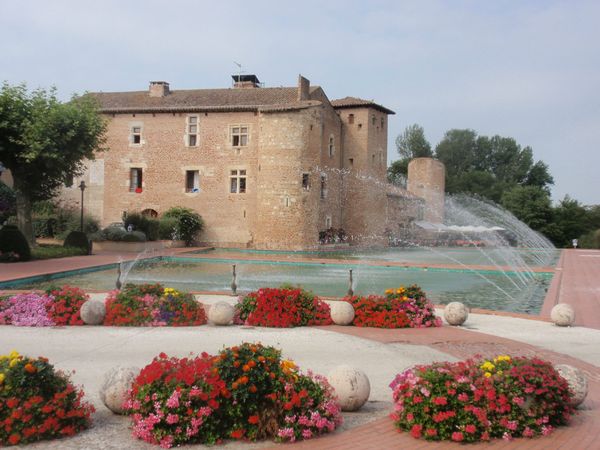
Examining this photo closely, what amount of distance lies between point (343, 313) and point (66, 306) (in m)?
4.53

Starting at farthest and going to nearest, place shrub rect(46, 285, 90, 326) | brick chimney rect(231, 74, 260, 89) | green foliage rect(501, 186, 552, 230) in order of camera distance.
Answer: green foliage rect(501, 186, 552, 230) → brick chimney rect(231, 74, 260, 89) → shrub rect(46, 285, 90, 326)

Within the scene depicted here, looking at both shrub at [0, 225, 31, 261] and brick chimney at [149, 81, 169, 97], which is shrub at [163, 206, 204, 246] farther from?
shrub at [0, 225, 31, 261]

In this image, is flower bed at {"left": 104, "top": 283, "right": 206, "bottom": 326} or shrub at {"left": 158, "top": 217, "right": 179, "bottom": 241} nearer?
flower bed at {"left": 104, "top": 283, "right": 206, "bottom": 326}

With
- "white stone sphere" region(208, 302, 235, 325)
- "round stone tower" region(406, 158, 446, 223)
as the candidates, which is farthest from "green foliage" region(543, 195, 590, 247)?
"white stone sphere" region(208, 302, 235, 325)

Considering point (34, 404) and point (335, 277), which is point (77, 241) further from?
point (34, 404)

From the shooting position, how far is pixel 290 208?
33.7 metres

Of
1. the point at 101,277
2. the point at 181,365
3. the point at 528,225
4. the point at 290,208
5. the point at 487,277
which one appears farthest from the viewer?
the point at 528,225

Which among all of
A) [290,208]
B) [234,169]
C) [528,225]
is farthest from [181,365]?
[528,225]

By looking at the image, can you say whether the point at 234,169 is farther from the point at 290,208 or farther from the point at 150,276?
the point at 150,276

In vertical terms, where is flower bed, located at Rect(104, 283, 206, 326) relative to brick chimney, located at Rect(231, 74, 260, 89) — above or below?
below

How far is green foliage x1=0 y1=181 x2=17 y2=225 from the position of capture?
32.2 meters

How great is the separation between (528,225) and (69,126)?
1723 inches

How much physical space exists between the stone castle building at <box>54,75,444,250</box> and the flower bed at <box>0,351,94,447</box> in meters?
28.8

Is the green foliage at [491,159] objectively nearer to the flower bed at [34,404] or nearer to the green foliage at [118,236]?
the green foliage at [118,236]
